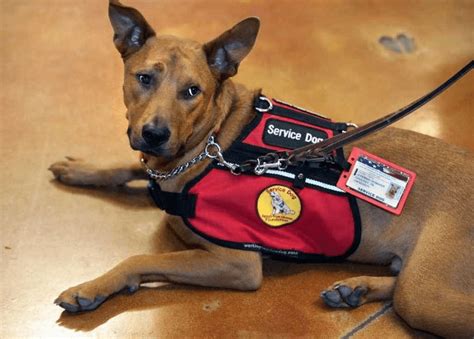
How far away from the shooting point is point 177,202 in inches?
134

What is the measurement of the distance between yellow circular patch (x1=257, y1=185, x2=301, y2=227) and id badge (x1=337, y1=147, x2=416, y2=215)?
0.84 ft

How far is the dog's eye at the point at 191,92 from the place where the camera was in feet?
10.5

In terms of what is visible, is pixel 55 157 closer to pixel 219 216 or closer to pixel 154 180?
pixel 154 180

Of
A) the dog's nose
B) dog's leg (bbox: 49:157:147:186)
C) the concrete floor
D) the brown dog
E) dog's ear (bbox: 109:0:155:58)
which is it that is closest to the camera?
the dog's nose

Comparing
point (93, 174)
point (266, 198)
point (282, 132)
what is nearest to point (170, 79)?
point (282, 132)

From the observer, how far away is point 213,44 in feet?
10.8

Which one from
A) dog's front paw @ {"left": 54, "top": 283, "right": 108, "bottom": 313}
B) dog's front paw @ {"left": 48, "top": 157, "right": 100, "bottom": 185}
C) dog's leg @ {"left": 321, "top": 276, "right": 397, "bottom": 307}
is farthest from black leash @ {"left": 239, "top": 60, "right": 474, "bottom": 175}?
dog's front paw @ {"left": 48, "top": 157, "right": 100, "bottom": 185}

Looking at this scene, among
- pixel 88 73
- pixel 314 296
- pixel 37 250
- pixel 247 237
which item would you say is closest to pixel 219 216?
pixel 247 237

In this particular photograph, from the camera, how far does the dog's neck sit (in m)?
3.38

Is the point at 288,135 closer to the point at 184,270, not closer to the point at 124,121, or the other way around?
the point at 184,270

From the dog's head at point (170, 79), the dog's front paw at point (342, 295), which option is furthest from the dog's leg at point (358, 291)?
the dog's head at point (170, 79)

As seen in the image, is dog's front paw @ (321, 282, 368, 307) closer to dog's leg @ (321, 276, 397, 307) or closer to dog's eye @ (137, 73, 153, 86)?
dog's leg @ (321, 276, 397, 307)

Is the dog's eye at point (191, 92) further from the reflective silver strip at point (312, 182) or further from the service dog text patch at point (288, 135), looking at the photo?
the reflective silver strip at point (312, 182)

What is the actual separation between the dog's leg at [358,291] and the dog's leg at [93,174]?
56.2 inches
